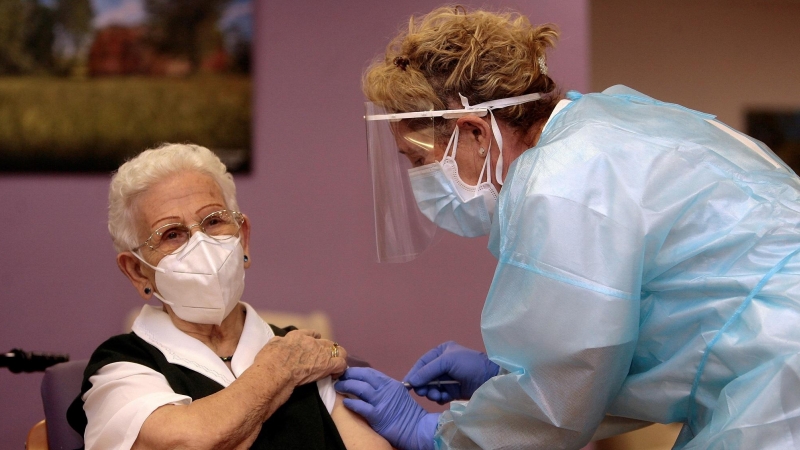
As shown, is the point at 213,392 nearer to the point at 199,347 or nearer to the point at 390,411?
the point at 199,347

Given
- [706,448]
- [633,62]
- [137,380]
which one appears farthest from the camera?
[633,62]

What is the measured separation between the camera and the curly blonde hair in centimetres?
155

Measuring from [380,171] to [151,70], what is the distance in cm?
121

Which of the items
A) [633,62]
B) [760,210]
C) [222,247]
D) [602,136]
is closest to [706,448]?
[760,210]

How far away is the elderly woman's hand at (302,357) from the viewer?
1.60 meters

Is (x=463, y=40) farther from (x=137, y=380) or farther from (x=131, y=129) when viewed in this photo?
(x=131, y=129)

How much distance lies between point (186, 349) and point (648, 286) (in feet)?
3.13

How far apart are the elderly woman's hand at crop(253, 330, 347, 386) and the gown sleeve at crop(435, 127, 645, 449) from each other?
0.44 meters

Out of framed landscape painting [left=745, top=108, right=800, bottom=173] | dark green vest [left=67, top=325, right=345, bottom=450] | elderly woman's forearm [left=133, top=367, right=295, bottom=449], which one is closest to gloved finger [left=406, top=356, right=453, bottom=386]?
dark green vest [left=67, top=325, right=345, bottom=450]

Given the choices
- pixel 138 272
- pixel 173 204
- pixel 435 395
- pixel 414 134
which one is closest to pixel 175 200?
pixel 173 204

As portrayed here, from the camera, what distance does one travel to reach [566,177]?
1.28 meters

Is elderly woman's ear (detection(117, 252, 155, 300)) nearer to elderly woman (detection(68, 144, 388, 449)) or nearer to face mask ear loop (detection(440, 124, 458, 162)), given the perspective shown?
elderly woman (detection(68, 144, 388, 449))

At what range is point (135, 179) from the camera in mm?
1673

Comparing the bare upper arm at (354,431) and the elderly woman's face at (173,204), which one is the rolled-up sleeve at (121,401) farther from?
the bare upper arm at (354,431)
